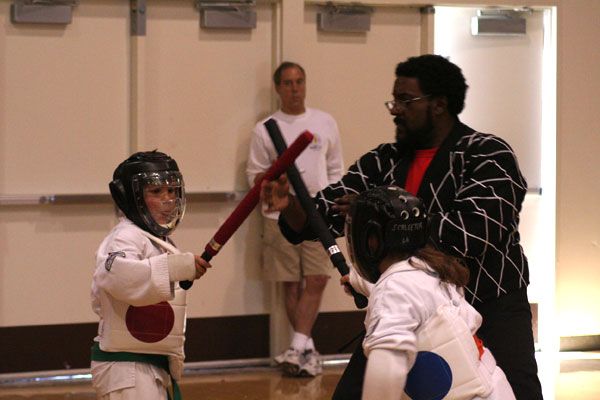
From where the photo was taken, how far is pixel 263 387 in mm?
7023

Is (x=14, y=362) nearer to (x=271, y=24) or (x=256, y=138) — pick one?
(x=256, y=138)

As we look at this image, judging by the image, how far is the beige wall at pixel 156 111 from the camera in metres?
7.11

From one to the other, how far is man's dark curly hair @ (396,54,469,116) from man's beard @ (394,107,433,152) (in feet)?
0.29

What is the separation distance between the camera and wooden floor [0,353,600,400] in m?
6.77

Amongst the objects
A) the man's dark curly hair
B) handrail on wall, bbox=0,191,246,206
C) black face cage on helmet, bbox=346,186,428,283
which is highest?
the man's dark curly hair

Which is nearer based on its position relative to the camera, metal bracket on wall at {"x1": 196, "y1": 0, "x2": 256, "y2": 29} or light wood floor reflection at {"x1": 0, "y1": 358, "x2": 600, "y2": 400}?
light wood floor reflection at {"x1": 0, "y1": 358, "x2": 600, "y2": 400}

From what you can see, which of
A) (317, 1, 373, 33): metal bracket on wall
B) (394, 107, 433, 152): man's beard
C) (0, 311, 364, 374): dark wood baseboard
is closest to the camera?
(394, 107, 433, 152): man's beard

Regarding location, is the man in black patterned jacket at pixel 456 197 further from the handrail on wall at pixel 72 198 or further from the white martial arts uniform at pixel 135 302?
the handrail on wall at pixel 72 198

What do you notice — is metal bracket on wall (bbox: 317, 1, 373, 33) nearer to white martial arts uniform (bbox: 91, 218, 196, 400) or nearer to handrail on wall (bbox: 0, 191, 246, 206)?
handrail on wall (bbox: 0, 191, 246, 206)

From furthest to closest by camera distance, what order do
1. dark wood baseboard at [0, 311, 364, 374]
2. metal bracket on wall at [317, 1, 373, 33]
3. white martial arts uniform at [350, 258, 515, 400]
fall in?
1. metal bracket on wall at [317, 1, 373, 33]
2. dark wood baseboard at [0, 311, 364, 374]
3. white martial arts uniform at [350, 258, 515, 400]

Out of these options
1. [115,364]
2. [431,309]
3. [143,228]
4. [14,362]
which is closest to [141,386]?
[115,364]

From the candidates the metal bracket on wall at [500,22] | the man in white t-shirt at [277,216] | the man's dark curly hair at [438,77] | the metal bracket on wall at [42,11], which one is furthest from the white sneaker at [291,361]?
the man's dark curly hair at [438,77]

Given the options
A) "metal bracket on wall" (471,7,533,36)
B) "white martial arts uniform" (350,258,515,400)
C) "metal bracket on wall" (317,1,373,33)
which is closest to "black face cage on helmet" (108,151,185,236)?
"white martial arts uniform" (350,258,515,400)

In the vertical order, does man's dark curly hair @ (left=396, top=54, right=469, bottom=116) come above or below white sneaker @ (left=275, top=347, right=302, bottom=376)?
above
